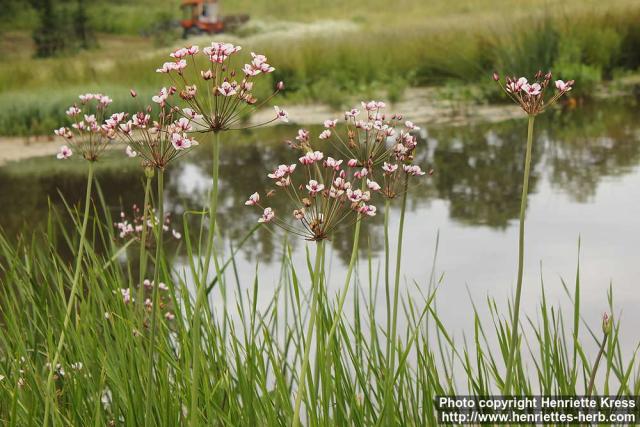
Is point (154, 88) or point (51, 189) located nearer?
point (51, 189)

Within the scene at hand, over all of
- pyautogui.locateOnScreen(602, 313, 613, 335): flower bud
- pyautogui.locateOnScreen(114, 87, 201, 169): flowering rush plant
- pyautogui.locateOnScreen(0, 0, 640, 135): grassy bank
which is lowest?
pyautogui.locateOnScreen(0, 0, 640, 135): grassy bank

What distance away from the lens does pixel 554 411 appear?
94.3 inches

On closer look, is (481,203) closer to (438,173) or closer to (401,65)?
(438,173)

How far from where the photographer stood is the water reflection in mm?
7270

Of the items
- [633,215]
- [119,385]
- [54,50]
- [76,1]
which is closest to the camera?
[119,385]

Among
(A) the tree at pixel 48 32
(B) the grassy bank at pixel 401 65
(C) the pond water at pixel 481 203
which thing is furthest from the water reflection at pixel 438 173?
(A) the tree at pixel 48 32

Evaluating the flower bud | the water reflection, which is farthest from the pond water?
the flower bud

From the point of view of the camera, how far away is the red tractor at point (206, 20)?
106ft

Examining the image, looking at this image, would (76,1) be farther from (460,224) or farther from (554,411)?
(554,411)

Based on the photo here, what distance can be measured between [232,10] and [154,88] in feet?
88.0

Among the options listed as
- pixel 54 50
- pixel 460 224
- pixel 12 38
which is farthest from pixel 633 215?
pixel 12 38

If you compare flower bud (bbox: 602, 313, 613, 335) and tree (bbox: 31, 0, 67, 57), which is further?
tree (bbox: 31, 0, 67, 57)

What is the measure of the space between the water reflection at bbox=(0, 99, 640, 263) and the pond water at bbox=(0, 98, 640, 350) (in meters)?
0.01

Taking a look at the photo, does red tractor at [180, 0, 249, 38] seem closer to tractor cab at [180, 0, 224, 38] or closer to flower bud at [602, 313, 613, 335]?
tractor cab at [180, 0, 224, 38]
